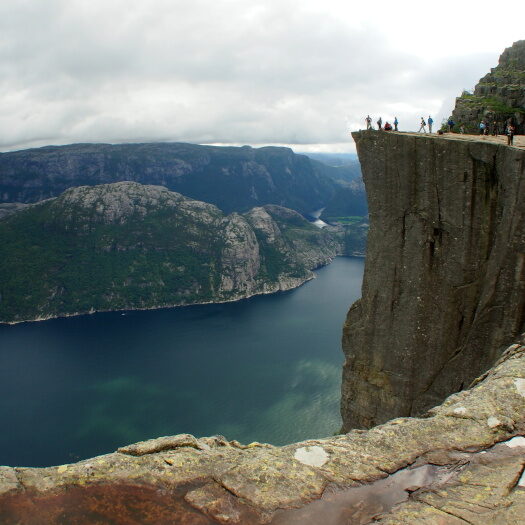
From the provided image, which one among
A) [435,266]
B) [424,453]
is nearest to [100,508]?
[424,453]

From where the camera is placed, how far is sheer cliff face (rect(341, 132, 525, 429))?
77.7 feet

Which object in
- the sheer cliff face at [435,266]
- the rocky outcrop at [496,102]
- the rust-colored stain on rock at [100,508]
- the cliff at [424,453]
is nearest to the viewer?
the rust-colored stain on rock at [100,508]

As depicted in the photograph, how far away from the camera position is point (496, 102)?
37.7m

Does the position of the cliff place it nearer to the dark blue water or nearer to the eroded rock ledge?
the eroded rock ledge

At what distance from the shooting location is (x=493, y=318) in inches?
961

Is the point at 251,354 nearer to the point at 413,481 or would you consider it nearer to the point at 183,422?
the point at 183,422

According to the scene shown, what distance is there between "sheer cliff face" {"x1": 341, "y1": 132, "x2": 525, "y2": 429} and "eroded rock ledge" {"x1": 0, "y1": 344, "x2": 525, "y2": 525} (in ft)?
38.8

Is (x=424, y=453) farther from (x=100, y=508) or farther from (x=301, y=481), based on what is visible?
(x=100, y=508)

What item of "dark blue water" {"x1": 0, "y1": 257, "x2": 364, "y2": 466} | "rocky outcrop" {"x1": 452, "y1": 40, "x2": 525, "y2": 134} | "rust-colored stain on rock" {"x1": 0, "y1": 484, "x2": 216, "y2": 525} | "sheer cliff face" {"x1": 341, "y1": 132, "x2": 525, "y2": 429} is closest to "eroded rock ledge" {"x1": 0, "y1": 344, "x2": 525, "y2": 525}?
"rust-colored stain on rock" {"x1": 0, "y1": 484, "x2": 216, "y2": 525}

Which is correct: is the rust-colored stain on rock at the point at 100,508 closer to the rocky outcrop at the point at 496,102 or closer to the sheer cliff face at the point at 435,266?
the sheer cliff face at the point at 435,266

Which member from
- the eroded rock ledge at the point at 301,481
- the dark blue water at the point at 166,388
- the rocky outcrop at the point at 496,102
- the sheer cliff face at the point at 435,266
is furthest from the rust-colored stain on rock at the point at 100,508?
the dark blue water at the point at 166,388

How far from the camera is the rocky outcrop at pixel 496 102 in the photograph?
34969 millimetres

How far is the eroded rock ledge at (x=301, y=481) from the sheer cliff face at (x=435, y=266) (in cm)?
1182

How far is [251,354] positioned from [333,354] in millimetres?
28800
